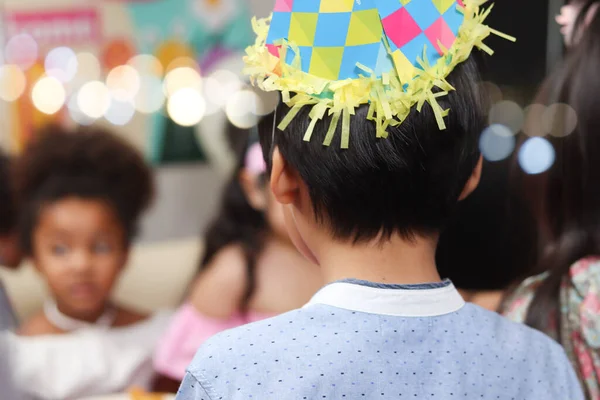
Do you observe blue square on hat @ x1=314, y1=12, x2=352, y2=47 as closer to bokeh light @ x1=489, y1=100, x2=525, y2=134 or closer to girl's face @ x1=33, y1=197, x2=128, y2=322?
bokeh light @ x1=489, y1=100, x2=525, y2=134

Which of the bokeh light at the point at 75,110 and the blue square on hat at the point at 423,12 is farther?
the bokeh light at the point at 75,110

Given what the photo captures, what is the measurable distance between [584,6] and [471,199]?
26 centimetres

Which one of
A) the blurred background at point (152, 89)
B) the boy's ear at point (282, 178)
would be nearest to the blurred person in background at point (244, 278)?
the blurred background at point (152, 89)

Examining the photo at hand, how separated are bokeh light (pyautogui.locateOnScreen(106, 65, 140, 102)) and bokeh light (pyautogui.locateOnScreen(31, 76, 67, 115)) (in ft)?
0.30

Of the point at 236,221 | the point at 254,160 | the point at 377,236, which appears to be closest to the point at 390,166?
the point at 377,236

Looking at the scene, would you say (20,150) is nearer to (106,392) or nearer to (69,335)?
(69,335)

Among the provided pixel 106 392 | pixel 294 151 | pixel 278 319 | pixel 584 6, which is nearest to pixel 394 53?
pixel 294 151

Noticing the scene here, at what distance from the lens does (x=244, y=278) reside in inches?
46.1

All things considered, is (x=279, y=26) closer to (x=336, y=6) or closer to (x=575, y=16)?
(x=336, y=6)

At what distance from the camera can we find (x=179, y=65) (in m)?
1.35

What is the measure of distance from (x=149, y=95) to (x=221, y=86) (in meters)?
0.15

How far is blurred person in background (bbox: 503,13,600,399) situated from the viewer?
67 cm

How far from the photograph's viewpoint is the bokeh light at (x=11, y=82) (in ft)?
3.99

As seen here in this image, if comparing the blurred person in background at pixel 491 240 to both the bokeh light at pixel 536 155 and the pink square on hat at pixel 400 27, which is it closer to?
the bokeh light at pixel 536 155
